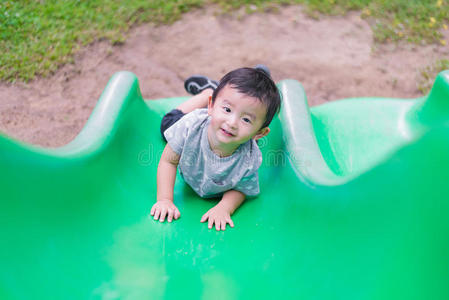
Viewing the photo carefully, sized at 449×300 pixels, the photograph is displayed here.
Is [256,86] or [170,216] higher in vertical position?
[256,86]

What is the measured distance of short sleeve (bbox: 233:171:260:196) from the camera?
164cm

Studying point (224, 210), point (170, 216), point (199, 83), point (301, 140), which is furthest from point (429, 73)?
point (170, 216)

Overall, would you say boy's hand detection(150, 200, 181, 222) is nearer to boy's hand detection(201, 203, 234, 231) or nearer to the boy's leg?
boy's hand detection(201, 203, 234, 231)

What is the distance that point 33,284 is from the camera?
1213 millimetres

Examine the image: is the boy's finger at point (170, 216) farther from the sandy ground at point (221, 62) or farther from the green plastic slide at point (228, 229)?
the sandy ground at point (221, 62)

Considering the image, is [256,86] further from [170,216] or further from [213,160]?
[170,216]

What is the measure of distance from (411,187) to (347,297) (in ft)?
1.16

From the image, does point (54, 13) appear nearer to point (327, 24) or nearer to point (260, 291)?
point (327, 24)

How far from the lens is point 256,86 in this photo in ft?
4.58

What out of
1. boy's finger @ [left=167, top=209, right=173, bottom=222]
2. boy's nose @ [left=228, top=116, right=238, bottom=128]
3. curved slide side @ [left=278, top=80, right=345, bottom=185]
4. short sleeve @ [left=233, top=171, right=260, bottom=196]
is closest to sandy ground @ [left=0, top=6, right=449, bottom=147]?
curved slide side @ [left=278, top=80, right=345, bottom=185]

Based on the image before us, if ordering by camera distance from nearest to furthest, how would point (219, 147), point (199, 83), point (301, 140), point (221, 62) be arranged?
point (219, 147)
point (301, 140)
point (199, 83)
point (221, 62)

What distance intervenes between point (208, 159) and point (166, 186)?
0.18m

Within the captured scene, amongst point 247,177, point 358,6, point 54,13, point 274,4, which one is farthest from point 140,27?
point 247,177

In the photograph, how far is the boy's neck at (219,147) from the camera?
156 cm
